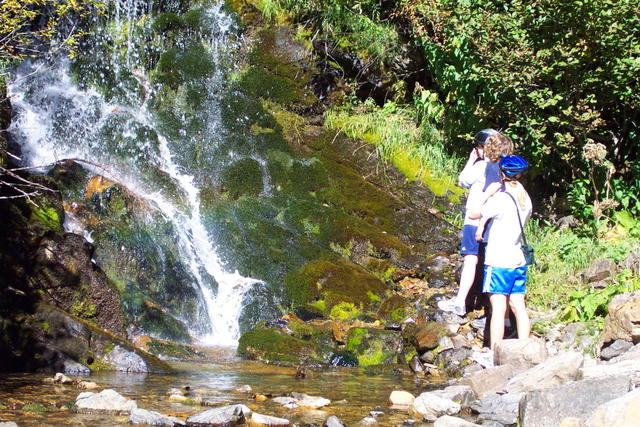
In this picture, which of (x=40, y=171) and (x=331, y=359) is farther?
(x=40, y=171)

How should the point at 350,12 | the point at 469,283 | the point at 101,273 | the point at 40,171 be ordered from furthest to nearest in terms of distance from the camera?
the point at 350,12
the point at 40,171
the point at 101,273
the point at 469,283

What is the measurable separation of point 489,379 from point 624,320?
1497mm

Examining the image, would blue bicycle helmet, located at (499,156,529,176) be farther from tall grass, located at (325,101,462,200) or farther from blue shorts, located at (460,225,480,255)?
tall grass, located at (325,101,462,200)

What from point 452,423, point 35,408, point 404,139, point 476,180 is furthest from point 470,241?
point 404,139

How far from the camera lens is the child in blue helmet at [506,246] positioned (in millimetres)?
6332

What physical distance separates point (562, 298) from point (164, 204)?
6066mm

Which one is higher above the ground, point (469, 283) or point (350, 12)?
point (350, 12)

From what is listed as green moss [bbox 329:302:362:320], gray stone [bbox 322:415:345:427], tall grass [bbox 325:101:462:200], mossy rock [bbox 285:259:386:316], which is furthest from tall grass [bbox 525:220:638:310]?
gray stone [bbox 322:415:345:427]

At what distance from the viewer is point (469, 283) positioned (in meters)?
7.37

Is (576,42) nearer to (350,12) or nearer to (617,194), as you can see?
(617,194)

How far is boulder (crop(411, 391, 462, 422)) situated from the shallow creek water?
0.40ft

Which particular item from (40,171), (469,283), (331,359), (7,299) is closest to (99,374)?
(7,299)

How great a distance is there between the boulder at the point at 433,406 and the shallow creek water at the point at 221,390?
0.12 meters

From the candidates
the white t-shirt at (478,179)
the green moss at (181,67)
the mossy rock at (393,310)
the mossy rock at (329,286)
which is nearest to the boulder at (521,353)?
the white t-shirt at (478,179)
